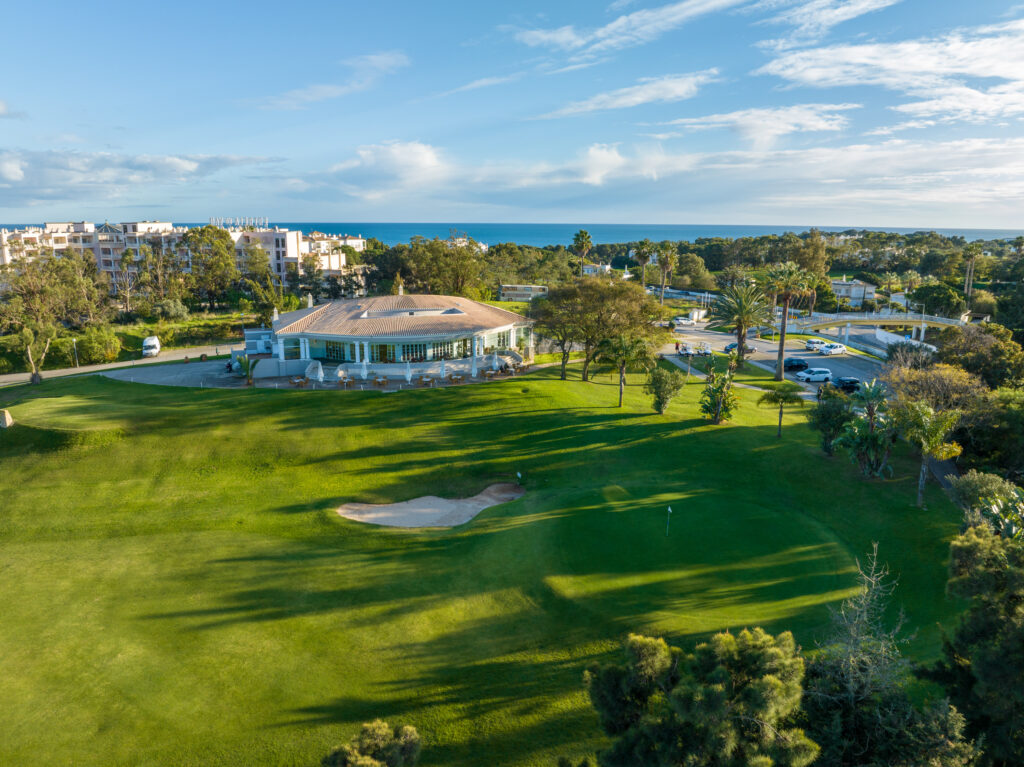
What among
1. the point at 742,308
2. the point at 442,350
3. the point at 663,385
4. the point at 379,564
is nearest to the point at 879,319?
the point at 742,308

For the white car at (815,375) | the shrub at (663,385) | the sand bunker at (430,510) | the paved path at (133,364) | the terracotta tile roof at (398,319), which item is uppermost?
the terracotta tile roof at (398,319)

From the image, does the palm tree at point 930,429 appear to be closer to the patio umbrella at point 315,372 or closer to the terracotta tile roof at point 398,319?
the terracotta tile roof at point 398,319

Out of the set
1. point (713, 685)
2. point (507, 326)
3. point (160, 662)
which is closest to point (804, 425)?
point (507, 326)

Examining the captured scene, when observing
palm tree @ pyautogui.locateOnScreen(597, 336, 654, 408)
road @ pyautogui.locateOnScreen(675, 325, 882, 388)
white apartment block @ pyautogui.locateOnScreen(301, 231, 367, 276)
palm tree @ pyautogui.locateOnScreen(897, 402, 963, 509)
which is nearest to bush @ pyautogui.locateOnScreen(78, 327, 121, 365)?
palm tree @ pyautogui.locateOnScreen(597, 336, 654, 408)

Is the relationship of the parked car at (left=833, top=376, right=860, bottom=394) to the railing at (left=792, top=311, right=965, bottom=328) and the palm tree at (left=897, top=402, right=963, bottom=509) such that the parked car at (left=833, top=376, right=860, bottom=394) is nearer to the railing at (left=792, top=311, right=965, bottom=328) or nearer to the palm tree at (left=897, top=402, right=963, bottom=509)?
the railing at (left=792, top=311, right=965, bottom=328)

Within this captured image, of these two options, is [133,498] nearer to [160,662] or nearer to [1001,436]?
[160,662]

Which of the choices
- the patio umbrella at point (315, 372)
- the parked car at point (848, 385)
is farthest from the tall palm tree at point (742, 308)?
the patio umbrella at point (315, 372)
